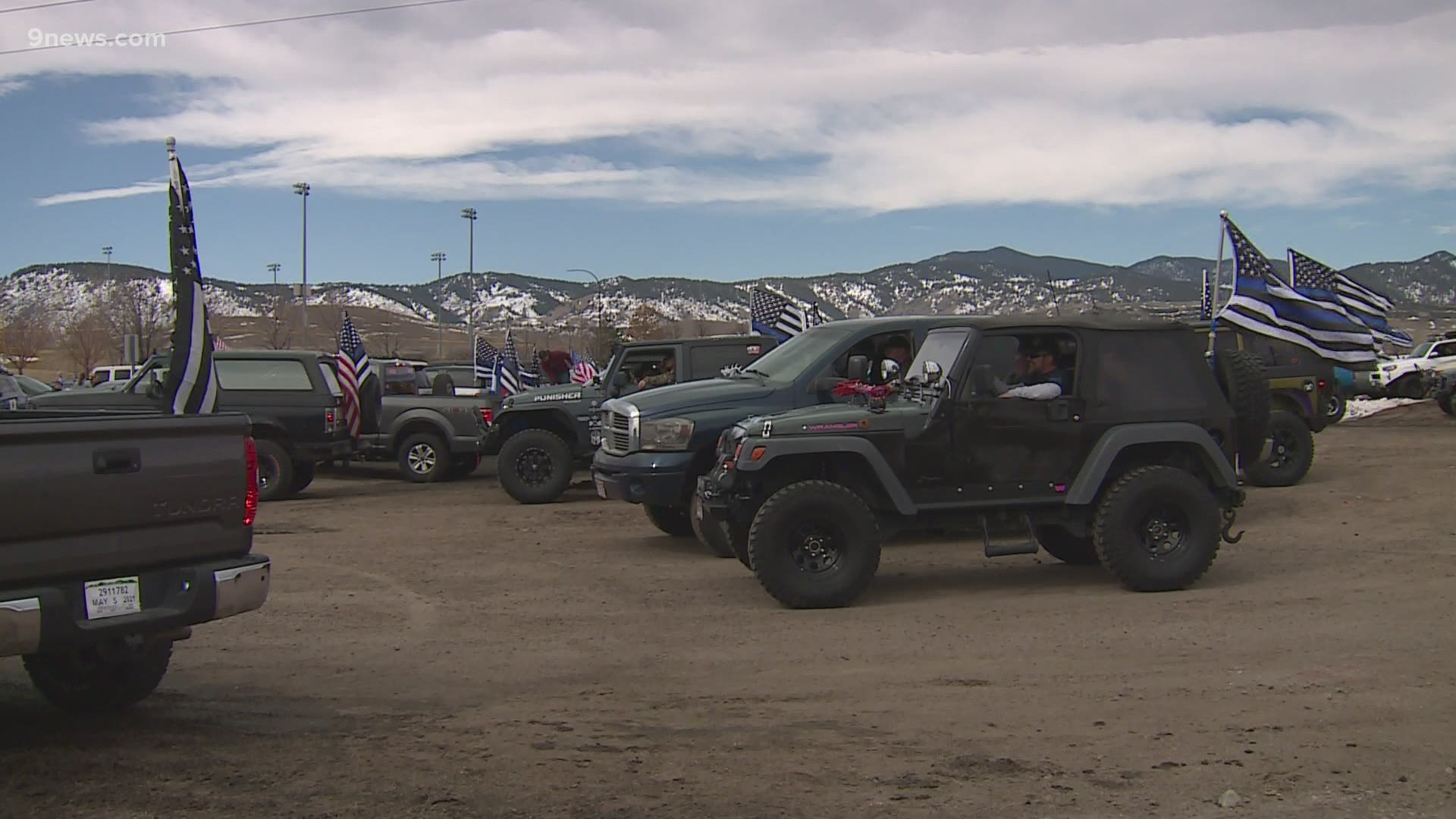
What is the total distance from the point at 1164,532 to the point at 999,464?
132 cm

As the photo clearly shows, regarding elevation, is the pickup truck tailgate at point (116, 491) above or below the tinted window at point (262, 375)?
below

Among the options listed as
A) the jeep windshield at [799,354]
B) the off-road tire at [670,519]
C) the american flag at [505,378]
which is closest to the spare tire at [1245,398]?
the jeep windshield at [799,354]

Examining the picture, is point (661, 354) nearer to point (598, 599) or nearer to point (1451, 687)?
point (598, 599)

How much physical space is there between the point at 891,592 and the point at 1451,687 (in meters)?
4.03

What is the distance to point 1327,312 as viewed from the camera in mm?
15648

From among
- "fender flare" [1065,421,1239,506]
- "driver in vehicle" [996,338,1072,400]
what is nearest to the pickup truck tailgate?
"driver in vehicle" [996,338,1072,400]

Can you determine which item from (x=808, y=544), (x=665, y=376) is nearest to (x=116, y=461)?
(x=808, y=544)

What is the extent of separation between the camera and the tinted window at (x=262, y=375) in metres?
17.4

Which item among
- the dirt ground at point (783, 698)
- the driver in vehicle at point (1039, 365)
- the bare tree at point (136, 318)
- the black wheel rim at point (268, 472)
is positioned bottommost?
the dirt ground at point (783, 698)

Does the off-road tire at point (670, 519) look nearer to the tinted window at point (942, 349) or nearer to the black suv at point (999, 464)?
the black suv at point (999, 464)

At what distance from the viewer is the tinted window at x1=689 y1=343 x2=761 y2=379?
15.3 meters

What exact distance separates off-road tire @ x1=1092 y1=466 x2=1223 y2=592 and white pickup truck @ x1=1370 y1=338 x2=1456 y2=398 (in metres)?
28.4

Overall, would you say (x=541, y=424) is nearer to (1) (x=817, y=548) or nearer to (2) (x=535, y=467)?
(2) (x=535, y=467)

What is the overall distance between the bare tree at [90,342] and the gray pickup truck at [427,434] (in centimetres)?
6896
